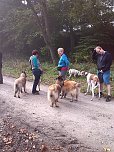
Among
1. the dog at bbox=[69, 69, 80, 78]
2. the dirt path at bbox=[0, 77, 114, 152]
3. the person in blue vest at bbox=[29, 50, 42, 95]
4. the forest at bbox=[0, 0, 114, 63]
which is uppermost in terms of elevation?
the forest at bbox=[0, 0, 114, 63]

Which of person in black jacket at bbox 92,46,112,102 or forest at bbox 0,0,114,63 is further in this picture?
forest at bbox 0,0,114,63

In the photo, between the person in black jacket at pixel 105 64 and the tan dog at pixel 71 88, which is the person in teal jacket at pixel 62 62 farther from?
the person in black jacket at pixel 105 64

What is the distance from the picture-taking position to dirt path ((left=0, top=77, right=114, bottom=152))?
8422 millimetres

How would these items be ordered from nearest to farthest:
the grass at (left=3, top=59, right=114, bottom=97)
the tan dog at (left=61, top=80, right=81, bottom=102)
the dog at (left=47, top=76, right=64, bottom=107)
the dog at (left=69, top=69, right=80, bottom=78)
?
the dog at (left=47, top=76, right=64, bottom=107) → the tan dog at (left=61, top=80, right=81, bottom=102) → the grass at (left=3, top=59, right=114, bottom=97) → the dog at (left=69, top=69, right=80, bottom=78)

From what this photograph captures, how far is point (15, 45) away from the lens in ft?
98.9

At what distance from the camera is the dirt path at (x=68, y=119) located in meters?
8.42

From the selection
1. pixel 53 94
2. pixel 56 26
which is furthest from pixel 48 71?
pixel 53 94

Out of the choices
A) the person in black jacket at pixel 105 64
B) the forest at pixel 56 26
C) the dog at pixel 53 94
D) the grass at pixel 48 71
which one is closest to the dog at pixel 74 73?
the grass at pixel 48 71

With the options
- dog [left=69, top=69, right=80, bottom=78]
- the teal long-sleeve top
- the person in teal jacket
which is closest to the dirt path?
the person in teal jacket

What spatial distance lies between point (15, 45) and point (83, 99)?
18192 millimetres

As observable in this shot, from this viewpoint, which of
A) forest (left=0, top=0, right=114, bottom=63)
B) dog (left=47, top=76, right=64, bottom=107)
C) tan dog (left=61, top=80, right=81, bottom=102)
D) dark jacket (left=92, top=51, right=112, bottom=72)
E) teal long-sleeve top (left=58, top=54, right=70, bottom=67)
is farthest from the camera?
forest (left=0, top=0, right=114, bottom=63)

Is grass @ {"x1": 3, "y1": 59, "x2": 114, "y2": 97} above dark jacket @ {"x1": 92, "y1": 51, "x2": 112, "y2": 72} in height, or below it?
below

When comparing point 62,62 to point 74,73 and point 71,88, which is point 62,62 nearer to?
point 71,88

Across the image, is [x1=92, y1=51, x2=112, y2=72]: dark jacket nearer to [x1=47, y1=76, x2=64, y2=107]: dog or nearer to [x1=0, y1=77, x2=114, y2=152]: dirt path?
[x1=0, y1=77, x2=114, y2=152]: dirt path
